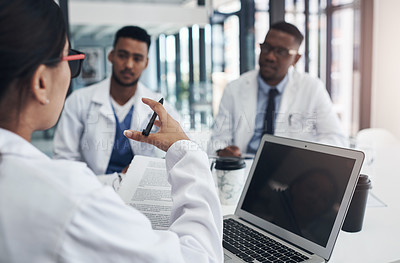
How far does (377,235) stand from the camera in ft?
3.59

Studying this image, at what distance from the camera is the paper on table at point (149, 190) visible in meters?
1.06

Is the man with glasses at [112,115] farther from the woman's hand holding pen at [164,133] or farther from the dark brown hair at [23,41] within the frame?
the dark brown hair at [23,41]

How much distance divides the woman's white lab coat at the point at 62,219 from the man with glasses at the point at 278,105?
1.71 metres

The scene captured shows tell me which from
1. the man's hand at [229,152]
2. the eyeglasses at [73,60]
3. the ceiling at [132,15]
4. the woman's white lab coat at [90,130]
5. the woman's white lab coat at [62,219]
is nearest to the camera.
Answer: the woman's white lab coat at [62,219]

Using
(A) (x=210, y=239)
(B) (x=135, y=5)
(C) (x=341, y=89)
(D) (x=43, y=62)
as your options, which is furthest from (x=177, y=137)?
(C) (x=341, y=89)

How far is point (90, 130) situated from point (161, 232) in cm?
159

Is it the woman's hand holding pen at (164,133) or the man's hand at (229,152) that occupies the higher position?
the woman's hand holding pen at (164,133)

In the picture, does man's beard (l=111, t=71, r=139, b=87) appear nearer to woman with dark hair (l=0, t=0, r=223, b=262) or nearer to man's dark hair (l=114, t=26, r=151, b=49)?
man's dark hair (l=114, t=26, r=151, b=49)

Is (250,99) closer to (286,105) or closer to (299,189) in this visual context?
(286,105)

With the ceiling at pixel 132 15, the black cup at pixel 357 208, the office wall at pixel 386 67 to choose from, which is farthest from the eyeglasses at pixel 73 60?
the office wall at pixel 386 67

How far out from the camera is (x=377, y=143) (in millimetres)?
2658

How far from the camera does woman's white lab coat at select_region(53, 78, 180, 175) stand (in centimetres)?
212

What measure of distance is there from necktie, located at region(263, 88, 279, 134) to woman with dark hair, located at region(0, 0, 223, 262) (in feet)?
5.59

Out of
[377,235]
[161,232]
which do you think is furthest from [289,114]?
[161,232]
